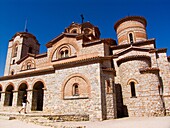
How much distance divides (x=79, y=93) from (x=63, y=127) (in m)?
3.95

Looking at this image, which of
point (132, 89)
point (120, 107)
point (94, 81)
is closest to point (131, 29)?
point (132, 89)

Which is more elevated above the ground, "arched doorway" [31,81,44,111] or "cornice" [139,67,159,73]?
"cornice" [139,67,159,73]

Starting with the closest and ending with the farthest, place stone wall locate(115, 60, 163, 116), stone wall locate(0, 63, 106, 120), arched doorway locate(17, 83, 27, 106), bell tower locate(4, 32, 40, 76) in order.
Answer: stone wall locate(0, 63, 106, 120) < stone wall locate(115, 60, 163, 116) < arched doorway locate(17, 83, 27, 106) < bell tower locate(4, 32, 40, 76)

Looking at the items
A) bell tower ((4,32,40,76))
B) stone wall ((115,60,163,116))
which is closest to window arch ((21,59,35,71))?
bell tower ((4,32,40,76))

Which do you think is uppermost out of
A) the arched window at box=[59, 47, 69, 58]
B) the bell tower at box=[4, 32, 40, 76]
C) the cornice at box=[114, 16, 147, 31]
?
the cornice at box=[114, 16, 147, 31]

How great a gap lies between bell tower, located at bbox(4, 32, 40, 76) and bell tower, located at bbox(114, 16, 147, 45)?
14.8 metres

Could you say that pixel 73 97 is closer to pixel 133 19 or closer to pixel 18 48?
pixel 133 19

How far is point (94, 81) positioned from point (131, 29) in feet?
38.9

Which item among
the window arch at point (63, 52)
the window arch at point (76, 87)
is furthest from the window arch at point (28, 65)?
the window arch at point (76, 87)

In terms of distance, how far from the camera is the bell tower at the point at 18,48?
874 inches

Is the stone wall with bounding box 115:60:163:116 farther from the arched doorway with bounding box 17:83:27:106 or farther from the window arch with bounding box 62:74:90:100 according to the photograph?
the arched doorway with bounding box 17:83:27:106

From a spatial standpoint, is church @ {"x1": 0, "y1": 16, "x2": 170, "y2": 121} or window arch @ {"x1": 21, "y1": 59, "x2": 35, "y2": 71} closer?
church @ {"x1": 0, "y1": 16, "x2": 170, "y2": 121}

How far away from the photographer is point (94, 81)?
11180mm

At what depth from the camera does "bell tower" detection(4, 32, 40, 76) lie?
2219 centimetres
